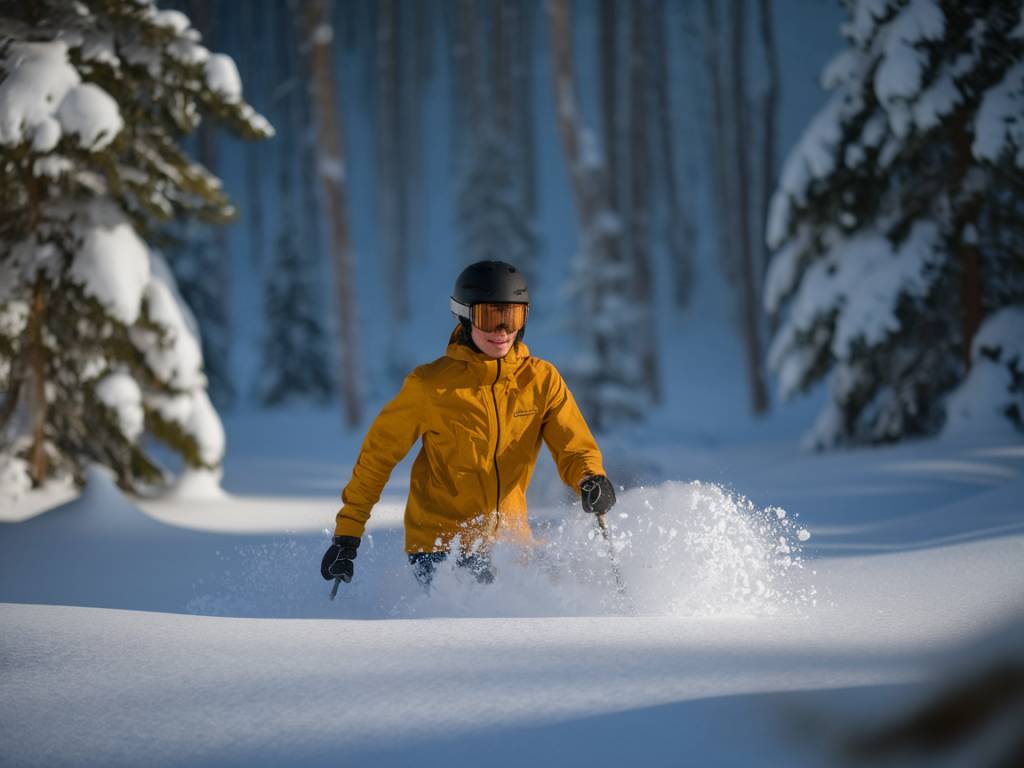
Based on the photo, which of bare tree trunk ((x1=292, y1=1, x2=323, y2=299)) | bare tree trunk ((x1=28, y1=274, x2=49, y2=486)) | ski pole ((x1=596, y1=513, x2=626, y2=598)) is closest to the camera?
ski pole ((x1=596, y1=513, x2=626, y2=598))

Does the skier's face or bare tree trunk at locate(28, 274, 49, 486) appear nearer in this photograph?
the skier's face

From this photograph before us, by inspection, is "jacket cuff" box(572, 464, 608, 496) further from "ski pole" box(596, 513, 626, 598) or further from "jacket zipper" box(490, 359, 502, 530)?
"jacket zipper" box(490, 359, 502, 530)

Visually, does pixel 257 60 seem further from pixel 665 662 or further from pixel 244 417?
pixel 665 662

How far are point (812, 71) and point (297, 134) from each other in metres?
31.6

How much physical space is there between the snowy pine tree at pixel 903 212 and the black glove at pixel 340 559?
22.8ft

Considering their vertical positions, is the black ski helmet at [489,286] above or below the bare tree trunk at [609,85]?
below

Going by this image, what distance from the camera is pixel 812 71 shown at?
51.6 meters

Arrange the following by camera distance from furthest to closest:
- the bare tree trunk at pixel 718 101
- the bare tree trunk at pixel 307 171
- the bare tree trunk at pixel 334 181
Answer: the bare tree trunk at pixel 307 171
the bare tree trunk at pixel 718 101
the bare tree trunk at pixel 334 181

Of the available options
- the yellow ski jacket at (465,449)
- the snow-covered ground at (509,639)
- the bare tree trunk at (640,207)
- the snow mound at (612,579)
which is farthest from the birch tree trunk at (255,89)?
the yellow ski jacket at (465,449)

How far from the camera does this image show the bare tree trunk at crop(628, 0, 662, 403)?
→ 22312 millimetres

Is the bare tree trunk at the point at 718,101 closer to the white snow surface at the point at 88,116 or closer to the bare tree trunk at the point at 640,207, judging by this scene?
the bare tree trunk at the point at 640,207

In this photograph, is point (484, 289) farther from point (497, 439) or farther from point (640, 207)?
point (640, 207)

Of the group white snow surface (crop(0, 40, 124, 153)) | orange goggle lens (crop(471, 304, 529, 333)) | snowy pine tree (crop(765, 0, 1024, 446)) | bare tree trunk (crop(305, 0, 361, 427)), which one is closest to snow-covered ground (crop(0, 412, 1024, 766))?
orange goggle lens (crop(471, 304, 529, 333))

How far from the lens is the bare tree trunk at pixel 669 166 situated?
30189 mm
